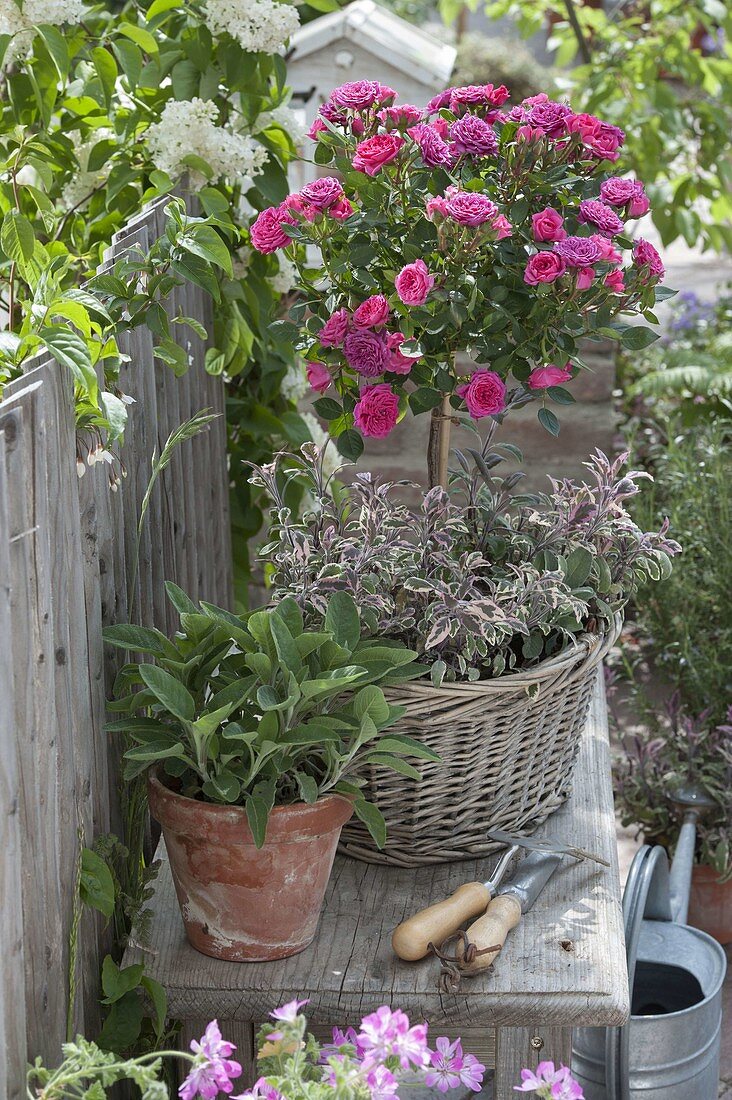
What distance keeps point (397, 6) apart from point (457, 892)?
45.4 ft

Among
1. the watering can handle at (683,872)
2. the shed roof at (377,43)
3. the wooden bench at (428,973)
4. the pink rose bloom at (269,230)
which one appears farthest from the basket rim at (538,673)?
the shed roof at (377,43)

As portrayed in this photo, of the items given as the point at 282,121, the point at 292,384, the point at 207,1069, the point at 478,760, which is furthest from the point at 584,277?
the point at 292,384

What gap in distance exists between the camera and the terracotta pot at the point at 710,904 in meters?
2.76

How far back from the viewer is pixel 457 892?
1.61 metres

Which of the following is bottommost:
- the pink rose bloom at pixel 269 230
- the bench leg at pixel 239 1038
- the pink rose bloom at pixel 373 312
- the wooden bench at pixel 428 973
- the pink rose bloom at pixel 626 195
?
the bench leg at pixel 239 1038

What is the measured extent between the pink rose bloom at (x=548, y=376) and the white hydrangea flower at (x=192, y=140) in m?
0.84

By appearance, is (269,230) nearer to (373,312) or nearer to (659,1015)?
(373,312)

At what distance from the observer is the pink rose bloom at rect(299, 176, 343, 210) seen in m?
1.71

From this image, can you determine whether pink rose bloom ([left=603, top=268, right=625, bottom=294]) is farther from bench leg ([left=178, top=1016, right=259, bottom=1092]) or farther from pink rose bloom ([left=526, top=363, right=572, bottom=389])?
bench leg ([left=178, top=1016, right=259, bottom=1092])

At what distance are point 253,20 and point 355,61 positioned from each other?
1.85 metres

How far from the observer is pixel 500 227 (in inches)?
63.9

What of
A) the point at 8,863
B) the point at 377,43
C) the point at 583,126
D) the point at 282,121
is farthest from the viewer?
the point at 377,43

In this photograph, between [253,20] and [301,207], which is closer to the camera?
[301,207]

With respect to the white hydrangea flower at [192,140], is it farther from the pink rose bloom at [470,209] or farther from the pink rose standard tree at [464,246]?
the pink rose bloom at [470,209]
